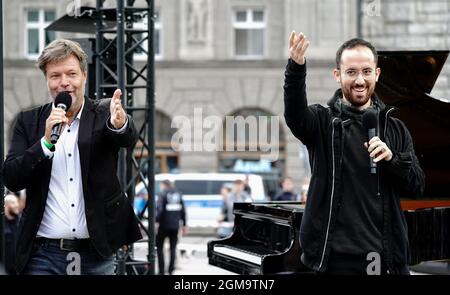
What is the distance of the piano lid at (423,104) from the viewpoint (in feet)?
27.5

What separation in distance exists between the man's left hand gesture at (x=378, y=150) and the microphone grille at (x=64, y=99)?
50.3 inches

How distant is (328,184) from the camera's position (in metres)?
4.39

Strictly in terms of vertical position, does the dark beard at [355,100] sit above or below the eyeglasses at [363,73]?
below

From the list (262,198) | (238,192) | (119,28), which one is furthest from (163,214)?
(119,28)

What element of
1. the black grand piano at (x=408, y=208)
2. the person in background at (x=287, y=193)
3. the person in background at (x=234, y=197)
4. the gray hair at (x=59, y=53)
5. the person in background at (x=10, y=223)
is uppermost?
the gray hair at (x=59, y=53)

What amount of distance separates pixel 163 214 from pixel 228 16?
46.1ft

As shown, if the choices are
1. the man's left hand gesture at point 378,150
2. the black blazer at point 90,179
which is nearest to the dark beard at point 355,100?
the man's left hand gesture at point 378,150

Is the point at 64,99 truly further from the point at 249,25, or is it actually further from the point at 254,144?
the point at 249,25

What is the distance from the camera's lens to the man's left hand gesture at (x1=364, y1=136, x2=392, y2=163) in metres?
4.10

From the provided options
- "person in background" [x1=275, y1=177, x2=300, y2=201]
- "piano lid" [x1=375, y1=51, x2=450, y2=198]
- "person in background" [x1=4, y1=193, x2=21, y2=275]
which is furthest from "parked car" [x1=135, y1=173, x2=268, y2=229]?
"piano lid" [x1=375, y1=51, x2=450, y2=198]

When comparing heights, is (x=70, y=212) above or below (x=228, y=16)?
below

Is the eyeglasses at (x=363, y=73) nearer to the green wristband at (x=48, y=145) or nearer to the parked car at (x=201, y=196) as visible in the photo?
the green wristband at (x=48, y=145)

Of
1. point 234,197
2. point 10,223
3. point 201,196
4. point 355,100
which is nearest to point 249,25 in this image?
point 201,196
